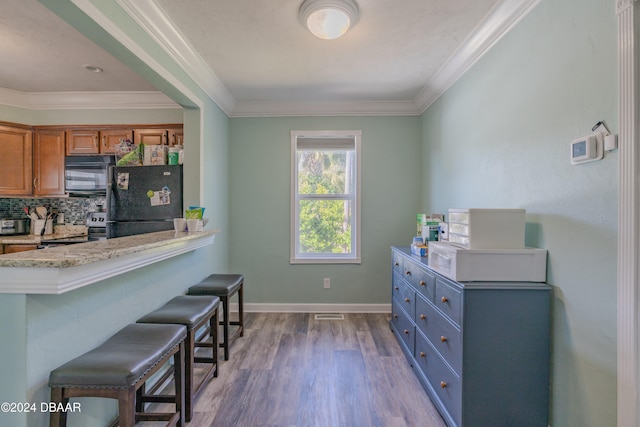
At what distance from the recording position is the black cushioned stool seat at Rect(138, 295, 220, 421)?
70.7 inches

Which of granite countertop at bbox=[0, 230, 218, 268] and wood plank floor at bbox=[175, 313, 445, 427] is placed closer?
granite countertop at bbox=[0, 230, 218, 268]

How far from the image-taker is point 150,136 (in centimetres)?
337

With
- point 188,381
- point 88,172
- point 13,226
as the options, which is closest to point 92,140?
point 88,172

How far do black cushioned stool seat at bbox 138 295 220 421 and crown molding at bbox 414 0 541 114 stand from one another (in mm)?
2765

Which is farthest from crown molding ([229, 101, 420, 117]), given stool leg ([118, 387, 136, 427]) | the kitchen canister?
stool leg ([118, 387, 136, 427])

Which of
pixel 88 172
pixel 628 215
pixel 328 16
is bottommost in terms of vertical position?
pixel 628 215

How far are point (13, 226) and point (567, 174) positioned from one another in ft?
17.6

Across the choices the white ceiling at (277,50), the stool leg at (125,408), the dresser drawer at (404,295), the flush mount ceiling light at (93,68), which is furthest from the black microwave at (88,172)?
the dresser drawer at (404,295)

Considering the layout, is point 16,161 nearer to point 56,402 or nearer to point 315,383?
point 56,402

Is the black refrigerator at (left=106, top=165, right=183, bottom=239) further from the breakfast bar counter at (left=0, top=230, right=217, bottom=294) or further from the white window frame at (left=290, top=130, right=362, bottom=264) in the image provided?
the white window frame at (left=290, top=130, right=362, bottom=264)

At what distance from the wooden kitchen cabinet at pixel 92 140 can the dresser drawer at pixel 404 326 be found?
3.59m

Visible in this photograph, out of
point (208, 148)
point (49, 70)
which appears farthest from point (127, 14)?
point (49, 70)

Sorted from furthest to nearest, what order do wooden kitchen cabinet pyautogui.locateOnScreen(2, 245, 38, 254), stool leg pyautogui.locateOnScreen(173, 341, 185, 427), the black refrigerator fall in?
wooden kitchen cabinet pyautogui.locateOnScreen(2, 245, 38, 254)
the black refrigerator
stool leg pyautogui.locateOnScreen(173, 341, 185, 427)

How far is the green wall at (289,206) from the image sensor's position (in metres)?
3.66
